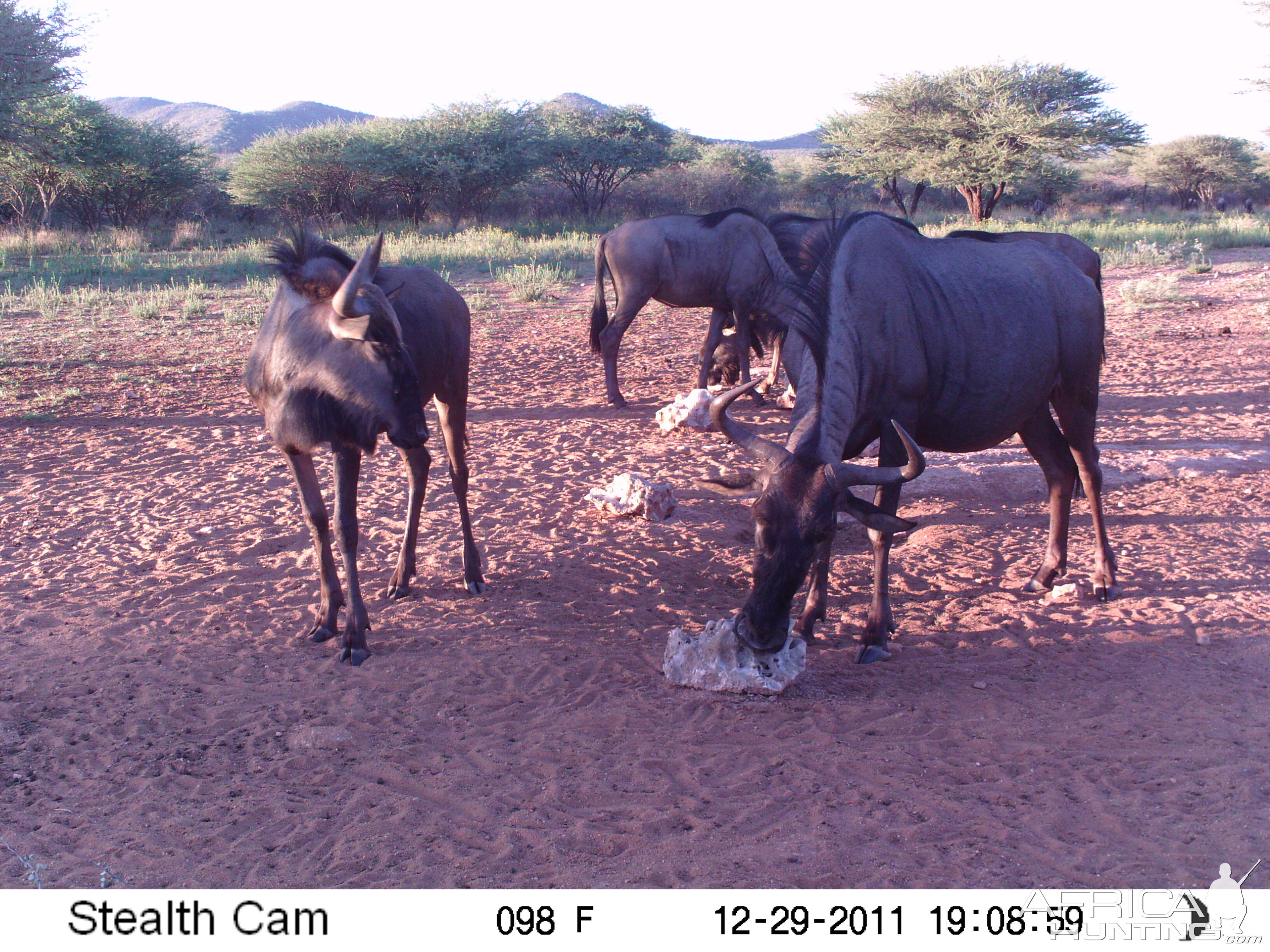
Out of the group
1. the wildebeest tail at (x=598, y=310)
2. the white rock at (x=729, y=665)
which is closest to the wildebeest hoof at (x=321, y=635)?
the white rock at (x=729, y=665)

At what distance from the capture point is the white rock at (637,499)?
636 cm

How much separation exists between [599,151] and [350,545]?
3250 cm

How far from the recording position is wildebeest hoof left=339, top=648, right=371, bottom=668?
4.44 m

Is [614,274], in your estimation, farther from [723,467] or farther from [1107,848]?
[1107,848]

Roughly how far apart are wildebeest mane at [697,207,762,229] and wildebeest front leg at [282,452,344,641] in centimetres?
683

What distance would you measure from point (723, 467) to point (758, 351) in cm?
363

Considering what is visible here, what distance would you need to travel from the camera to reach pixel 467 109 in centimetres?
3347

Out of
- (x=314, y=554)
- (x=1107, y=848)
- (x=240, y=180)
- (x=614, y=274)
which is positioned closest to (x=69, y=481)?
(x=314, y=554)

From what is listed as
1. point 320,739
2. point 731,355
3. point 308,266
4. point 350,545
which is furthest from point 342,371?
point 731,355

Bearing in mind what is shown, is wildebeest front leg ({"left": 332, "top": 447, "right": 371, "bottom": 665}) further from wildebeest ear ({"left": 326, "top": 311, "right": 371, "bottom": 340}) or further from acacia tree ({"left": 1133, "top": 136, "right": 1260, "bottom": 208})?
acacia tree ({"left": 1133, "top": 136, "right": 1260, "bottom": 208})

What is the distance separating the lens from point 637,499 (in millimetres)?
6359

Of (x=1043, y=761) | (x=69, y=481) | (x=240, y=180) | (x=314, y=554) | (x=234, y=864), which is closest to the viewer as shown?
(x=234, y=864)

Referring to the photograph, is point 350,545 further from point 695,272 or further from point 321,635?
point 695,272

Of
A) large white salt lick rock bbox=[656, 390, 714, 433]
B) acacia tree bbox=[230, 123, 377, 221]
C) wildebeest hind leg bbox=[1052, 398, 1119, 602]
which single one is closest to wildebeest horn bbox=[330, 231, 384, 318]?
wildebeest hind leg bbox=[1052, 398, 1119, 602]
